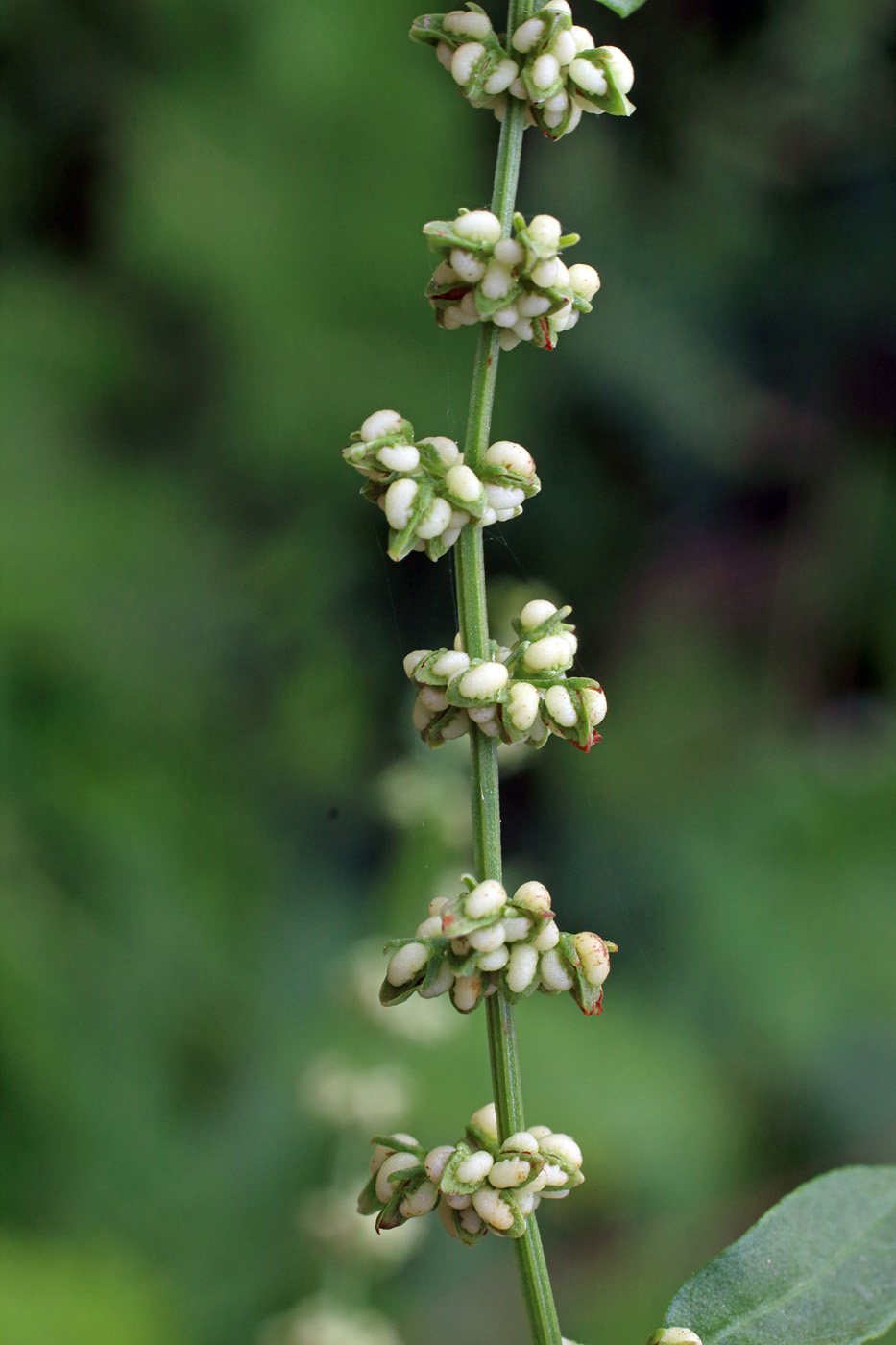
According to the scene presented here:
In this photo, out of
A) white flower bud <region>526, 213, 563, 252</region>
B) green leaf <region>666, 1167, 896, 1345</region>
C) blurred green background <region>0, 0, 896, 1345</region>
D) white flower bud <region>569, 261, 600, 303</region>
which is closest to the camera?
white flower bud <region>526, 213, 563, 252</region>

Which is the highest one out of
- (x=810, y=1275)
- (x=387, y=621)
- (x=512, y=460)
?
Answer: (x=387, y=621)

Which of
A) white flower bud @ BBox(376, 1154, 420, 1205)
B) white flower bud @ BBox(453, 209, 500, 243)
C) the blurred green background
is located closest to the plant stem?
white flower bud @ BBox(453, 209, 500, 243)

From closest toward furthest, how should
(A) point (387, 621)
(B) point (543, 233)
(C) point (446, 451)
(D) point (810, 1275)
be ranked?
(B) point (543, 233), (C) point (446, 451), (D) point (810, 1275), (A) point (387, 621)

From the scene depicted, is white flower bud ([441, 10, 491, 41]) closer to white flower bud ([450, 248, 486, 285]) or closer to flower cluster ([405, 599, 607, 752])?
white flower bud ([450, 248, 486, 285])

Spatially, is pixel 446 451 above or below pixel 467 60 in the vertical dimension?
below

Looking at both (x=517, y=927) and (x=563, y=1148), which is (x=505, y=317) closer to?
(x=517, y=927)

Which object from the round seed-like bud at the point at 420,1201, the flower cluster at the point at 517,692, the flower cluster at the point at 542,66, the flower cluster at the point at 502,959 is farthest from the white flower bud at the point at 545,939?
the flower cluster at the point at 542,66

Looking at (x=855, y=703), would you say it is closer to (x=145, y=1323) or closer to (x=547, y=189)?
(x=547, y=189)

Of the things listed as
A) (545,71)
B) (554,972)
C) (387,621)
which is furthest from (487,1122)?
(387,621)
